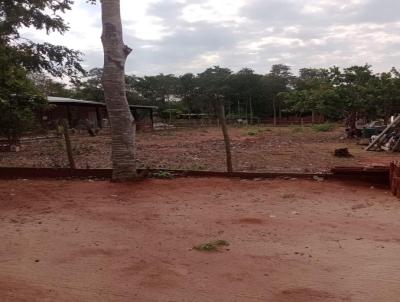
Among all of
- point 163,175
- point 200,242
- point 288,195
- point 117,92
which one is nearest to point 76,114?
point 117,92

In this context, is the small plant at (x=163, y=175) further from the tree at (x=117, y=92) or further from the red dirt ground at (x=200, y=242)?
the red dirt ground at (x=200, y=242)

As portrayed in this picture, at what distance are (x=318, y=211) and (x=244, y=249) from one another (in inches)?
82.3

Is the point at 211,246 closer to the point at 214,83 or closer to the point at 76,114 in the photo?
the point at 76,114

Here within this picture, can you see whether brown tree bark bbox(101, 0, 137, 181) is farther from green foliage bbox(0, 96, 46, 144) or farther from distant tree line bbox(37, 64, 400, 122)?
distant tree line bbox(37, 64, 400, 122)

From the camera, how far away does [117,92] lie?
9.57 meters

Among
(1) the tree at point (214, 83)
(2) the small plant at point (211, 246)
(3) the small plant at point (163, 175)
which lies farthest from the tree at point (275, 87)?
(2) the small plant at point (211, 246)

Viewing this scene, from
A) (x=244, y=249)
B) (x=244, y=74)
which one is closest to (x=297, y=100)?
(x=244, y=249)

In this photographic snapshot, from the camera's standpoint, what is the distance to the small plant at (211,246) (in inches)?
186

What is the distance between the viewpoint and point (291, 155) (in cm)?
1395

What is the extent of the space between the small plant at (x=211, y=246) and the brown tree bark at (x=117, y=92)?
4.73 meters

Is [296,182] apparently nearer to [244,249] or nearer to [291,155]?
[244,249]

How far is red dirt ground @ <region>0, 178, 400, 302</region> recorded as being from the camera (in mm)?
3654

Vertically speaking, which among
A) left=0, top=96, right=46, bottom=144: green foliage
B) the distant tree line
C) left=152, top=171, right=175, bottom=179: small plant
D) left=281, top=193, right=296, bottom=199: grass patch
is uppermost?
the distant tree line

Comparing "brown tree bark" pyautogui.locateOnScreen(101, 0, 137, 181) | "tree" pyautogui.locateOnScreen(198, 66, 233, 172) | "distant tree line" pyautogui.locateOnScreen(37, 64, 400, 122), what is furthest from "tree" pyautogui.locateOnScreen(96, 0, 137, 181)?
"tree" pyautogui.locateOnScreen(198, 66, 233, 172)
